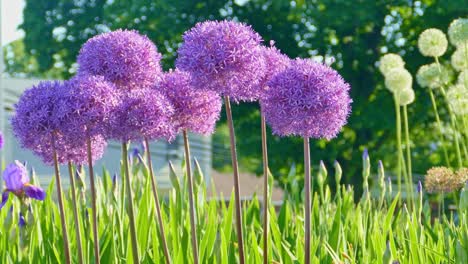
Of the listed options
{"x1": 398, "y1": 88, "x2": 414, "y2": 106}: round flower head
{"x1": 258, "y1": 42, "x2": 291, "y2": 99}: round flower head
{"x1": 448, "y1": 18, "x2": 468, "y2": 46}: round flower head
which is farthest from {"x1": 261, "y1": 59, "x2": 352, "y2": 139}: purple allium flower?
{"x1": 398, "y1": 88, "x2": 414, "y2": 106}: round flower head

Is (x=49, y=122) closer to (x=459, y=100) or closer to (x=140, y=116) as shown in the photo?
(x=140, y=116)

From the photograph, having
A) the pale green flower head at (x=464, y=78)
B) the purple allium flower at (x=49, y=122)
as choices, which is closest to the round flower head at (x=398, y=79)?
the pale green flower head at (x=464, y=78)

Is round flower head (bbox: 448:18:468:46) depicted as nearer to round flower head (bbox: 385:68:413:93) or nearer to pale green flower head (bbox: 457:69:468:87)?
pale green flower head (bbox: 457:69:468:87)

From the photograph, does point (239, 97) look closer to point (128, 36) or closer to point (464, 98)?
point (128, 36)

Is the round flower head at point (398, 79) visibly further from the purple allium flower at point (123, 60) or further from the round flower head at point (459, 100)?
the purple allium flower at point (123, 60)

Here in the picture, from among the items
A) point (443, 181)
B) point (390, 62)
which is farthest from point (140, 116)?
point (390, 62)

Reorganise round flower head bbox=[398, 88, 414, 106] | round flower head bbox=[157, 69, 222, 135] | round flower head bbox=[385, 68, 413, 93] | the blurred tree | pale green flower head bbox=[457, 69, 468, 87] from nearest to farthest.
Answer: round flower head bbox=[157, 69, 222, 135], pale green flower head bbox=[457, 69, 468, 87], round flower head bbox=[385, 68, 413, 93], round flower head bbox=[398, 88, 414, 106], the blurred tree
